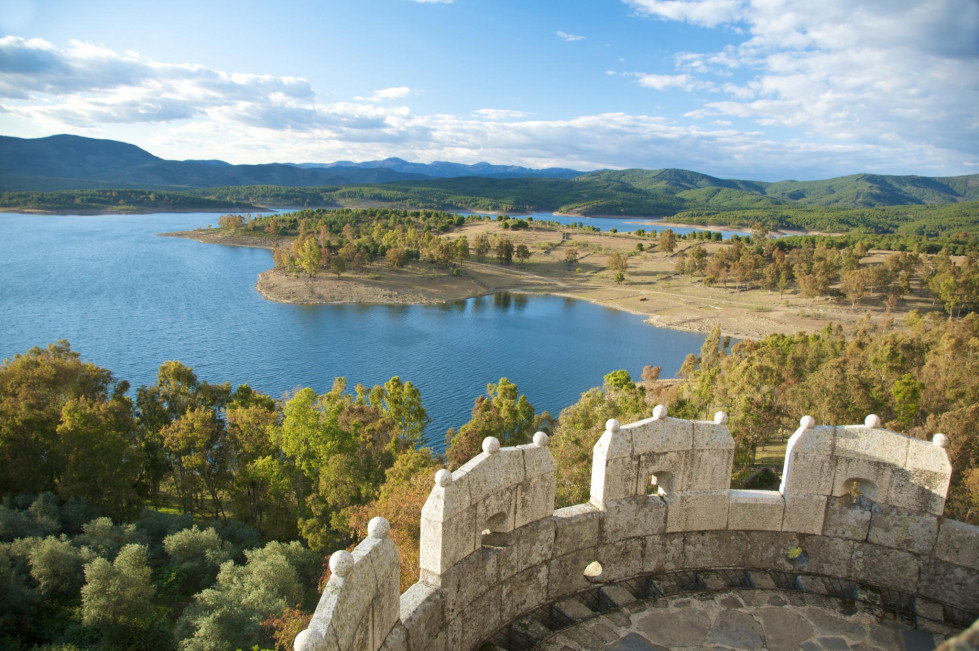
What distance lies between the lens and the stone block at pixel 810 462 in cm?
860

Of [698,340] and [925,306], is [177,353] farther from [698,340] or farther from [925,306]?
[925,306]

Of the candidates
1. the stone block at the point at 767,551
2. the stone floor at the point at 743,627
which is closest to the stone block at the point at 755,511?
the stone block at the point at 767,551

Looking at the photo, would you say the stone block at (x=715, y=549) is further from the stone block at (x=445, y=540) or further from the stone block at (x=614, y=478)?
the stone block at (x=445, y=540)

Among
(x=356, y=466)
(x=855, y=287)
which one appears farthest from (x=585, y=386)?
(x=855, y=287)

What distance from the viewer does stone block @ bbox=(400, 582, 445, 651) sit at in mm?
6355

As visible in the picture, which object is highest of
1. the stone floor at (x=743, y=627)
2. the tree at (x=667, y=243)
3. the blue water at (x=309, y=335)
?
the stone floor at (x=743, y=627)

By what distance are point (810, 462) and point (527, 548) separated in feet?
14.6

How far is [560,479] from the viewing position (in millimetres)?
26500

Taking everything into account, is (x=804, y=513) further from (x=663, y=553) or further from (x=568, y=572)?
(x=568, y=572)

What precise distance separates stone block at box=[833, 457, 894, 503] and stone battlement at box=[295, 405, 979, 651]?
2 centimetres

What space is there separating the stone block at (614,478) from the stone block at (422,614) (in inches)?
111

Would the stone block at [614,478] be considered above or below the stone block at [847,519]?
above

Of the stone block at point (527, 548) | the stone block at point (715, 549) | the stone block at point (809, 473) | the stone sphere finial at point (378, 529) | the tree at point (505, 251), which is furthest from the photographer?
the tree at point (505, 251)

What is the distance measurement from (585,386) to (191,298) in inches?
2595
